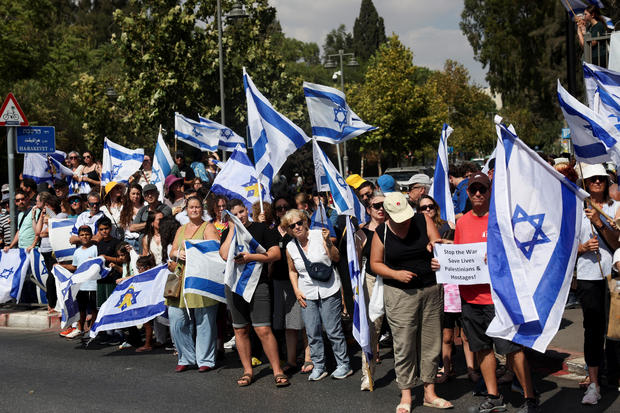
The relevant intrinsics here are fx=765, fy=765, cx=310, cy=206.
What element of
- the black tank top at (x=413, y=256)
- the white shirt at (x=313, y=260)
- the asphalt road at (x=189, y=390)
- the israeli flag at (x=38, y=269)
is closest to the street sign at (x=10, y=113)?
the israeli flag at (x=38, y=269)

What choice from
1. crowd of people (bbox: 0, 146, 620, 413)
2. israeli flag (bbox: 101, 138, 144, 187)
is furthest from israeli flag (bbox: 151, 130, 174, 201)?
crowd of people (bbox: 0, 146, 620, 413)

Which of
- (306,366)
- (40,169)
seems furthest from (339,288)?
(40,169)

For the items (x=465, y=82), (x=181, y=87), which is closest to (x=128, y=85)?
(x=181, y=87)

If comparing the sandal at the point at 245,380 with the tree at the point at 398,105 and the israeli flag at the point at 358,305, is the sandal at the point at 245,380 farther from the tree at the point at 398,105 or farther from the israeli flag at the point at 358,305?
the tree at the point at 398,105

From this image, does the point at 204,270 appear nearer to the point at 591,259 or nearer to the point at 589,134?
the point at 591,259

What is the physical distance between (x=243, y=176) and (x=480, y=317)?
459cm

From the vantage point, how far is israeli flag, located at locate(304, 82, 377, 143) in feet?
28.3

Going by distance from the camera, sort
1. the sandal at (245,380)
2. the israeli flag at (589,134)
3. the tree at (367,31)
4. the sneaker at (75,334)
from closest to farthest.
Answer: the israeli flag at (589,134) → the sandal at (245,380) → the sneaker at (75,334) → the tree at (367,31)

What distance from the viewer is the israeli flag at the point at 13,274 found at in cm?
1118

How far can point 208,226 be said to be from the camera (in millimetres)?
8102

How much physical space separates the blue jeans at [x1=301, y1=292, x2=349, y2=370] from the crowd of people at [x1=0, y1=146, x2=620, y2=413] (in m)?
0.01

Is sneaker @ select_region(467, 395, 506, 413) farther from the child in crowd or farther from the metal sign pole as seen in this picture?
the metal sign pole

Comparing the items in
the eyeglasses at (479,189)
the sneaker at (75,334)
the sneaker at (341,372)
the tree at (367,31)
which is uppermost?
the tree at (367,31)

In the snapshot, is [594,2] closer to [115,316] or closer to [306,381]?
[306,381]
